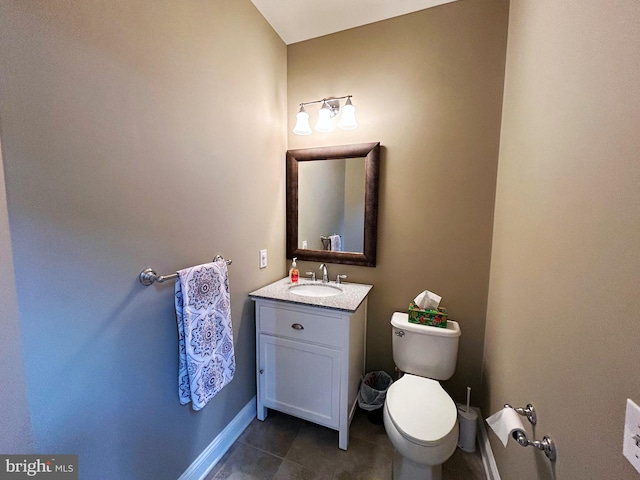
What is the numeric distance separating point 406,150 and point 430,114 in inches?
10.2

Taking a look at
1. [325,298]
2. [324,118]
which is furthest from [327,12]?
[325,298]

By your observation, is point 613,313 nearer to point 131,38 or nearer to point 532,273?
point 532,273

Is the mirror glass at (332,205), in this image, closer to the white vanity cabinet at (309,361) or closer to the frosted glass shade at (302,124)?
the frosted glass shade at (302,124)

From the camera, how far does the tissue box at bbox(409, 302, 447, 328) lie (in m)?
1.53

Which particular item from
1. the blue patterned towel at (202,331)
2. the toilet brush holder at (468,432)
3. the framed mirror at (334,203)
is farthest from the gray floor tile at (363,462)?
the framed mirror at (334,203)

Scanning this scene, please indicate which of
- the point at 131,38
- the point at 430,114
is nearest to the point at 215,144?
the point at 131,38

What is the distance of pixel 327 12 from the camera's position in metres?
1.65

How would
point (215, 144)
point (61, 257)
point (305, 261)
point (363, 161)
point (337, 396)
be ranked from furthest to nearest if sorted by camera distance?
point (305, 261)
point (363, 161)
point (337, 396)
point (215, 144)
point (61, 257)

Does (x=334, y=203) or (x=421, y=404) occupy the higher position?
(x=334, y=203)

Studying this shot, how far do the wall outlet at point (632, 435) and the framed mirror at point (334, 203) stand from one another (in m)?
1.39

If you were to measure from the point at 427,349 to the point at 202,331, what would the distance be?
4.21 ft

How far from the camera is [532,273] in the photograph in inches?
37.5

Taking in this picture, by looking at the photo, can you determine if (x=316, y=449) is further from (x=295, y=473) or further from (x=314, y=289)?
(x=314, y=289)

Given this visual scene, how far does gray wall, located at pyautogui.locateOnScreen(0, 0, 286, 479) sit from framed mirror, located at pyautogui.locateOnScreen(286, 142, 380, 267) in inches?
24.4
